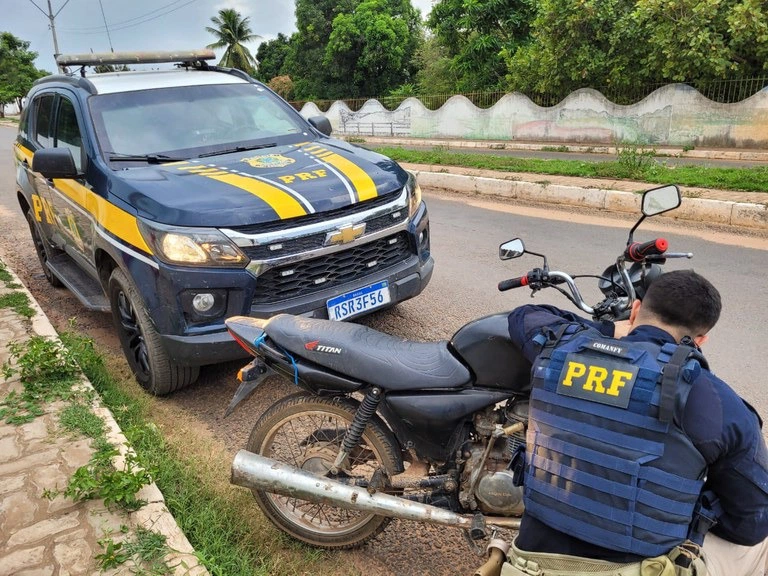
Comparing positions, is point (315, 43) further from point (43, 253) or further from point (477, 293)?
point (477, 293)

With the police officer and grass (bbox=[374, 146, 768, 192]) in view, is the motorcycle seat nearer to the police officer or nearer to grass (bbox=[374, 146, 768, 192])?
the police officer

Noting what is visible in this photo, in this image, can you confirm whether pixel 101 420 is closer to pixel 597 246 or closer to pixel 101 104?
pixel 101 104

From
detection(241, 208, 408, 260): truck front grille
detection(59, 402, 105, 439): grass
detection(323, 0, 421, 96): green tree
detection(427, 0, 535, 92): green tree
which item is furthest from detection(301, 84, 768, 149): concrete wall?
detection(59, 402, 105, 439): grass

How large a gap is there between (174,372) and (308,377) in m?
1.60

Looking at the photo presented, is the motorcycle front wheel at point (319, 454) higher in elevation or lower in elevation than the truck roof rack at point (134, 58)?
lower

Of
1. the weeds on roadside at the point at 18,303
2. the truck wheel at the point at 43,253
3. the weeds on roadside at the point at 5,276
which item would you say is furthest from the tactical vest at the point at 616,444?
the truck wheel at the point at 43,253

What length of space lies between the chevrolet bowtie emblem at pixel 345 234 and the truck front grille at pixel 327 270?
8 cm

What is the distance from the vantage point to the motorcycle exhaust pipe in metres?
2.18

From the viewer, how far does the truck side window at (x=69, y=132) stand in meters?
4.10

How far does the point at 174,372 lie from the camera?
11.7 feet

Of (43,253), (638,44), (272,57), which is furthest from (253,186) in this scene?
(272,57)

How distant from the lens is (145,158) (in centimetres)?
389

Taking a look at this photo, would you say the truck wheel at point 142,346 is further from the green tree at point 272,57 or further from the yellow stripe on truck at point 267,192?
the green tree at point 272,57

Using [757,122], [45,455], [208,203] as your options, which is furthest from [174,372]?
[757,122]
